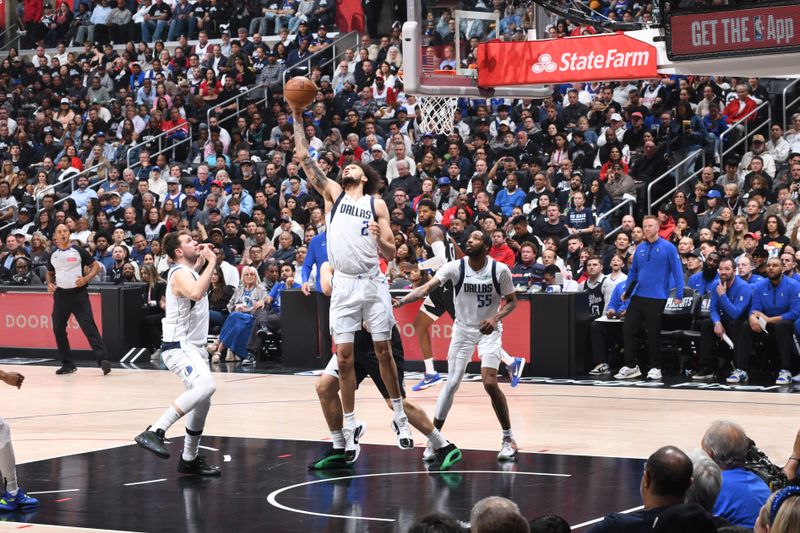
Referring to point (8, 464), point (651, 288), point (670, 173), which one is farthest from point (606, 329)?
point (8, 464)

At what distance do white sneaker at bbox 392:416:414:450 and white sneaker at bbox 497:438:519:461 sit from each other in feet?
2.59

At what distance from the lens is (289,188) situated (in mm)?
22406

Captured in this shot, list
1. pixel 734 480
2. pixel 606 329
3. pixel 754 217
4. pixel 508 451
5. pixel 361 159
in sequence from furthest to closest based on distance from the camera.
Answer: pixel 361 159 → pixel 754 217 → pixel 606 329 → pixel 508 451 → pixel 734 480

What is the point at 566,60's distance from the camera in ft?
45.8

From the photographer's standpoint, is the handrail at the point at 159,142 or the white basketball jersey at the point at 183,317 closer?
the white basketball jersey at the point at 183,317

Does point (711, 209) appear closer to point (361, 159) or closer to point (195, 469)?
point (361, 159)

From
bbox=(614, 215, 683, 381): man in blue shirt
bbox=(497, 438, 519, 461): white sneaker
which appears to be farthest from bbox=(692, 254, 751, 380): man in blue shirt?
bbox=(497, 438, 519, 461): white sneaker

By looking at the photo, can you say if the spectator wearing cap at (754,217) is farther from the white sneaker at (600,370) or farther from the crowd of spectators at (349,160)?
the white sneaker at (600,370)

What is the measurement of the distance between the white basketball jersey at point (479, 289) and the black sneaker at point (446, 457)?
1.17m

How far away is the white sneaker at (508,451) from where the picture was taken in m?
10.3

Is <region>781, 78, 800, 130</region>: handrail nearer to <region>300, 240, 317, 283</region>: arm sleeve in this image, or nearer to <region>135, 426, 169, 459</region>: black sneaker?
<region>300, 240, 317, 283</region>: arm sleeve

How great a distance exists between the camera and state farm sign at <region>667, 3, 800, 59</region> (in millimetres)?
10789

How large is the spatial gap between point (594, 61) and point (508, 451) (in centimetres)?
526

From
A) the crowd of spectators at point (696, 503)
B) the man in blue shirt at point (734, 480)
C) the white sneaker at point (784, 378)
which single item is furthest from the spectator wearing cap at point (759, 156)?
the man in blue shirt at point (734, 480)
